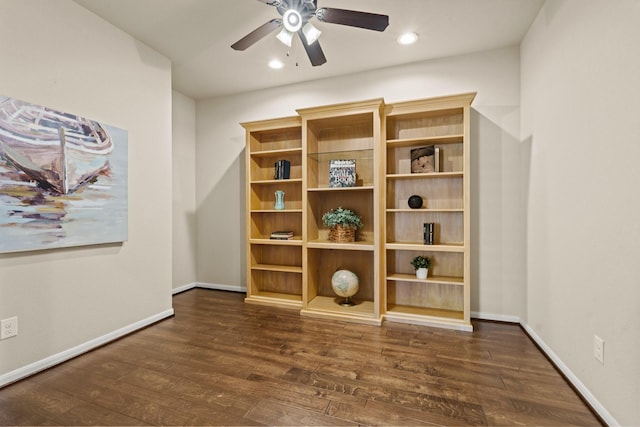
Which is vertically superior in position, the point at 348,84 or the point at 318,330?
the point at 348,84

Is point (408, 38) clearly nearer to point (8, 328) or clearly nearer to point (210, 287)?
point (8, 328)

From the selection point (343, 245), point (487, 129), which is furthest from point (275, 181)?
point (487, 129)

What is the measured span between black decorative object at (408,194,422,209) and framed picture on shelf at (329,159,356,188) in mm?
622

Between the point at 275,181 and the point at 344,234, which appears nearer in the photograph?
the point at 344,234

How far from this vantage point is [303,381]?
6.29 feet

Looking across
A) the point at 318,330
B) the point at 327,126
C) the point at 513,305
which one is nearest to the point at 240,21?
the point at 327,126

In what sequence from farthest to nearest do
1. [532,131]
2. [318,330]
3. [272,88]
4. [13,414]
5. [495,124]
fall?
[272,88] → [495,124] → [318,330] → [532,131] → [13,414]

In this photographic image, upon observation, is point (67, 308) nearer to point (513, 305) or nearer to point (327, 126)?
point (327, 126)

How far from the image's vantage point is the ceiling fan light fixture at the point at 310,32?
201 cm

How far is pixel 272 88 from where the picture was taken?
152 inches

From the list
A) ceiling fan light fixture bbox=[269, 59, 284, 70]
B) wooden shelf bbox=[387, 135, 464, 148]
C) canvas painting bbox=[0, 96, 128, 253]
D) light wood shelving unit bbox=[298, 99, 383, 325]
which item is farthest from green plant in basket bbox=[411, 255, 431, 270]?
canvas painting bbox=[0, 96, 128, 253]

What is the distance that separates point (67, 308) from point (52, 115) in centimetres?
143

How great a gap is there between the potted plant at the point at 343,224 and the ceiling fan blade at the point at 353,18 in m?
1.73

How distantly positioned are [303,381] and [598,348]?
1.72 m
